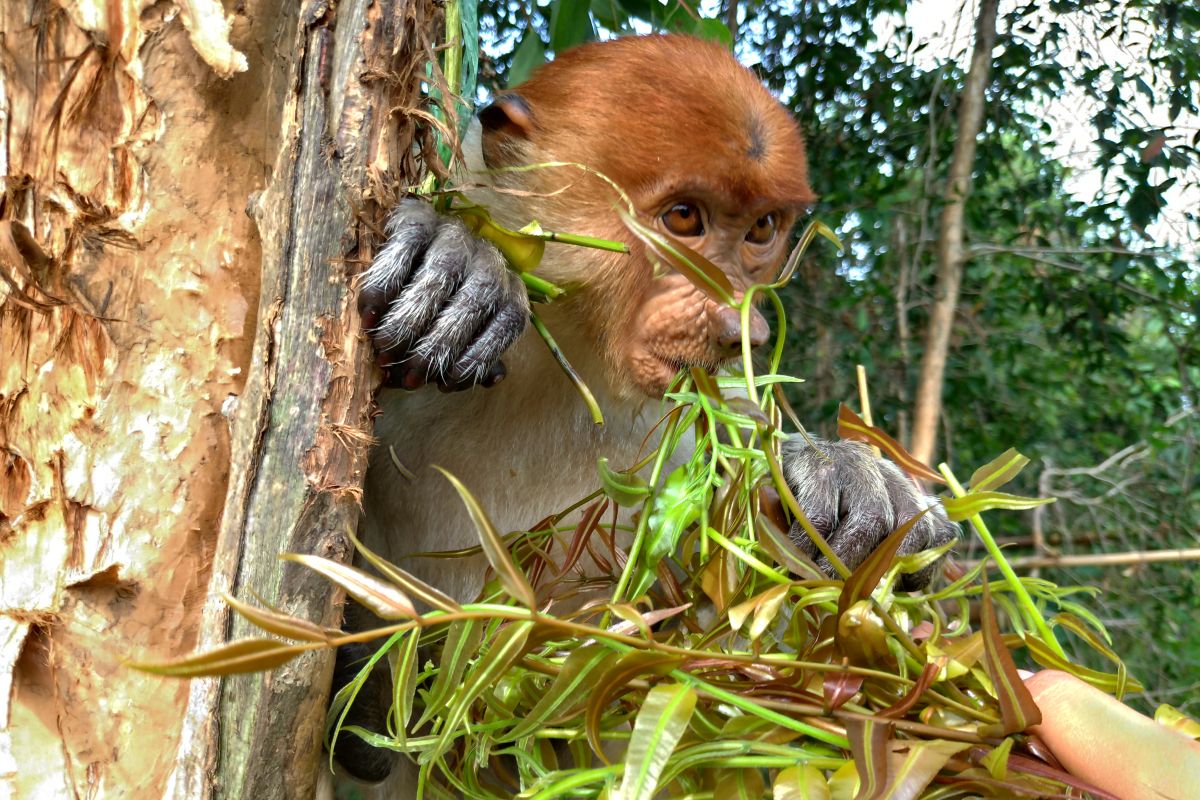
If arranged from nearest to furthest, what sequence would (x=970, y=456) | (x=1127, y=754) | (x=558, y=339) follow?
(x=1127, y=754), (x=558, y=339), (x=970, y=456)

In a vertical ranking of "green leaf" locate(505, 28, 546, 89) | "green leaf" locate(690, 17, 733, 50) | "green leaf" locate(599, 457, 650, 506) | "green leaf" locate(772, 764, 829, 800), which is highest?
"green leaf" locate(690, 17, 733, 50)

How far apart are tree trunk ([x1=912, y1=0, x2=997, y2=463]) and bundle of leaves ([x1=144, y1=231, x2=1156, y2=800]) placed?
2.01 meters

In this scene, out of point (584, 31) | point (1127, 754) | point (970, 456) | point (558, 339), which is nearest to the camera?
point (1127, 754)

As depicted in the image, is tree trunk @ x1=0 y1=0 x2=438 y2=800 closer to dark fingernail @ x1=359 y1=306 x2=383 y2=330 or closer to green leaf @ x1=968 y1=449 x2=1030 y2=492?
dark fingernail @ x1=359 y1=306 x2=383 y2=330

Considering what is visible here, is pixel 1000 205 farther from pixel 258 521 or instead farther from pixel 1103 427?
pixel 258 521

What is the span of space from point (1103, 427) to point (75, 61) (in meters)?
4.69

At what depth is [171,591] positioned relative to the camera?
5.15 ft

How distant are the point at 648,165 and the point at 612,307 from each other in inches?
14.1

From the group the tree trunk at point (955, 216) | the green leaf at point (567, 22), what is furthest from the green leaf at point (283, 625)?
the tree trunk at point (955, 216)

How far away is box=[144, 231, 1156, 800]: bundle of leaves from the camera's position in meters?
1.07

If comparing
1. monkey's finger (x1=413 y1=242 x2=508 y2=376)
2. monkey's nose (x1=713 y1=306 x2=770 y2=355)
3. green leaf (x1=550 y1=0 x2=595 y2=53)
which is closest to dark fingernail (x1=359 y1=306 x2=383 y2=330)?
monkey's finger (x1=413 y1=242 x2=508 y2=376)

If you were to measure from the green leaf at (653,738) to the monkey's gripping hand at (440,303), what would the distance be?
0.77m

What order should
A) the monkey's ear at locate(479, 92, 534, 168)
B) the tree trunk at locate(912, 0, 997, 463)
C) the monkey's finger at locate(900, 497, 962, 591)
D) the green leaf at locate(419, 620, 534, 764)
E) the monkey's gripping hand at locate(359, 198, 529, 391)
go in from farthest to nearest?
the tree trunk at locate(912, 0, 997, 463) < the monkey's ear at locate(479, 92, 534, 168) < the monkey's finger at locate(900, 497, 962, 591) < the monkey's gripping hand at locate(359, 198, 529, 391) < the green leaf at locate(419, 620, 534, 764)

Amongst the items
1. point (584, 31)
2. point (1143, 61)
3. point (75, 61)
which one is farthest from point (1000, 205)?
point (75, 61)
